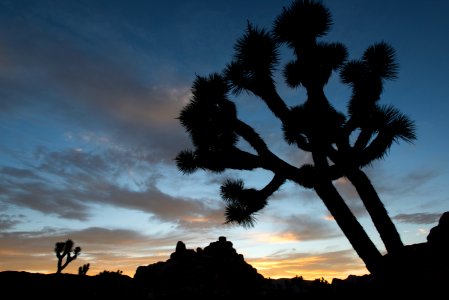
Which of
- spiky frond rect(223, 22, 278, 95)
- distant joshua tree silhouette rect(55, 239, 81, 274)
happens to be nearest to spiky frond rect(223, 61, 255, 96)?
spiky frond rect(223, 22, 278, 95)

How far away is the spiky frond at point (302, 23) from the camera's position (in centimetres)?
791

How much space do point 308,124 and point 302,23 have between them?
7.76 ft

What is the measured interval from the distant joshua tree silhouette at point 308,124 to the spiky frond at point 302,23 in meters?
0.02

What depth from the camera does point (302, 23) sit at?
311 inches

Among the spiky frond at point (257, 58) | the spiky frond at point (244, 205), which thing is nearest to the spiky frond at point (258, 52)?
Result: the spiky frond at point (257, 58)

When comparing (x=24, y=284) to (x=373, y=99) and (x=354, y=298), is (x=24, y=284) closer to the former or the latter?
(x=354, y=298)

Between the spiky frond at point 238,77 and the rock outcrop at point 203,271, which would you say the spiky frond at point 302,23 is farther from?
the rock outcrop at point 203,271

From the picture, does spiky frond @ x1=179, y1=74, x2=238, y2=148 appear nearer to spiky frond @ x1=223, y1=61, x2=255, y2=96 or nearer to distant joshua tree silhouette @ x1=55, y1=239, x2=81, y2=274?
spiky frond @ x1=223, y1=61, x2=255, y2=96

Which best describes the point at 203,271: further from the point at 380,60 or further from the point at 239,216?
the point at 380,60

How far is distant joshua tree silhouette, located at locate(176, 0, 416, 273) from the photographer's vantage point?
24.0 feet

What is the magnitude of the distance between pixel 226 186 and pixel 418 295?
14.5ft

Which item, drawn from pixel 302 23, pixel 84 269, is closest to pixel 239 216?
pixel 302 23

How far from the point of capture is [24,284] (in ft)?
23.4

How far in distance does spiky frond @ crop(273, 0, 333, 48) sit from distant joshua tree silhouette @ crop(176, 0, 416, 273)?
22 mm
